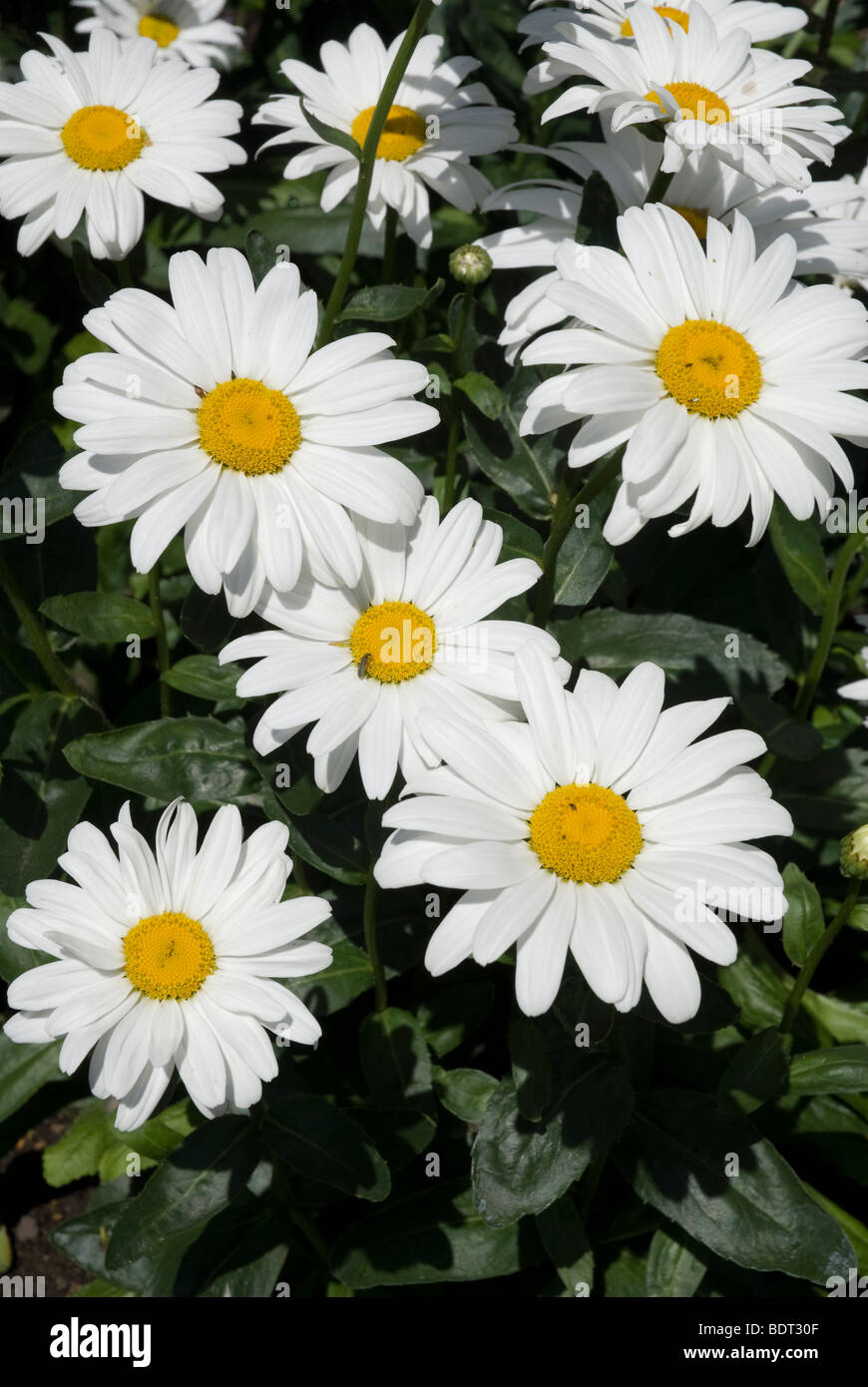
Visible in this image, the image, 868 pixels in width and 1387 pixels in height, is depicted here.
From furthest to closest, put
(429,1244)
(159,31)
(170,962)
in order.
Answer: (159,31) < (429,1244) < (170,962)

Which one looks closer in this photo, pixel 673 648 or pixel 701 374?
pixel 701 374

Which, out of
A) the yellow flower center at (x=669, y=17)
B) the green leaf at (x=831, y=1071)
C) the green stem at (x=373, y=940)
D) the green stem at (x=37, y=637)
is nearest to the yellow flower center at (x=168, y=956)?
the green stem at (x=373, y=940)

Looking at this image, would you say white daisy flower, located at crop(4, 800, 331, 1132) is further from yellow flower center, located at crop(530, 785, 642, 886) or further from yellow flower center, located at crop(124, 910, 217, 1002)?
yellow flower center, located at crop(530, 785, 642, 886)

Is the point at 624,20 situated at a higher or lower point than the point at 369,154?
higher

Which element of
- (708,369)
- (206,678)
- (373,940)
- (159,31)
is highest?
(159,31)

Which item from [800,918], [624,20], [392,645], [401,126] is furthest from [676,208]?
[800,918]

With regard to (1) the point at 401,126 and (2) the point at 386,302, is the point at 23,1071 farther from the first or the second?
(1) the point at 401,126

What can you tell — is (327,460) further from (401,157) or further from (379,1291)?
(379,1291)
